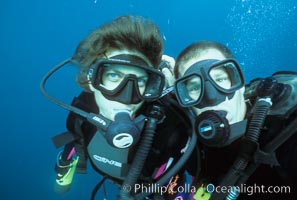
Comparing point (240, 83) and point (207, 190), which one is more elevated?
point (240, 83)

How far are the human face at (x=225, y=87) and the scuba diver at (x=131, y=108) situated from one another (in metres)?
0.19

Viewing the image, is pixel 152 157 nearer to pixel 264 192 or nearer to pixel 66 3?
pixel 264 192

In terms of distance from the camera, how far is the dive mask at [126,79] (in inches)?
70.9

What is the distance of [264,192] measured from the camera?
183 centimetres

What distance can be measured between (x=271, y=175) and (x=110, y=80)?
113cm

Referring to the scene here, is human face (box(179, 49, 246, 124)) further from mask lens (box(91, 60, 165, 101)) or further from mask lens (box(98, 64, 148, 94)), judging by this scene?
mask lens (box(98, 64, 148, 94))

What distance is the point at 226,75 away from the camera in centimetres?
182

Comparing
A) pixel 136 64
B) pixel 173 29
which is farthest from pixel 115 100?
pixel 173 29

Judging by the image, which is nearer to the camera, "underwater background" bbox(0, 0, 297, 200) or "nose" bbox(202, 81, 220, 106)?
"nose" bbox(202, 81, 220, 106)

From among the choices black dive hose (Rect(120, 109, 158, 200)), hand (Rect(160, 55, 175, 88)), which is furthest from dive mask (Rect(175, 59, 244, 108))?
hand (Rect(160, 55, 175, 88))

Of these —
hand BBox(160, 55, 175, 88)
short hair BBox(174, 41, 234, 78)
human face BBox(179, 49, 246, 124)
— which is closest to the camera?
human face BBox(179, 49, 246, 124)

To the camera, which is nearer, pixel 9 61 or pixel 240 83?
pixel 240 83

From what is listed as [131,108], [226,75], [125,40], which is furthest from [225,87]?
[125,40]

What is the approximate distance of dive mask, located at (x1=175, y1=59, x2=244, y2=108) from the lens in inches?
67.5
